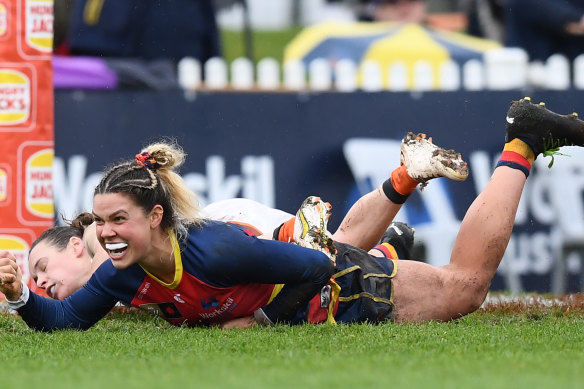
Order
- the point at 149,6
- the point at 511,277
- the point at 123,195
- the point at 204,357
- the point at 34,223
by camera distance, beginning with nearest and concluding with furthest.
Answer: the point at 204,357
the point at 123,195
the point at 34,223
the point at 511,277
the point at 149,6

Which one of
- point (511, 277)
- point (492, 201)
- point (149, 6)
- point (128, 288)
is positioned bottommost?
point (511, 277)

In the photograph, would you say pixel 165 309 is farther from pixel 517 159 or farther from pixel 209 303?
pixel 517 159

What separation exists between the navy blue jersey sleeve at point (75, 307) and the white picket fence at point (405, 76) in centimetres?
455

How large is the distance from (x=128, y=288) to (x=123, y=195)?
0.57 m

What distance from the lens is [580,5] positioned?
13102 mm

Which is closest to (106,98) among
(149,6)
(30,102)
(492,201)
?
(30,102)

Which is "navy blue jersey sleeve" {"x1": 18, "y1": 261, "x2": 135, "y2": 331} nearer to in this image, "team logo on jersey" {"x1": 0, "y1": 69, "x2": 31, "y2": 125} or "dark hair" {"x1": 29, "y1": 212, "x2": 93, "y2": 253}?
"dark hair" {"x1": 29, "y1": 212, "x2": 93, "y2": 253}

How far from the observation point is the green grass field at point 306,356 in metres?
4.84

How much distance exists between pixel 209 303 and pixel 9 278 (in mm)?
1094

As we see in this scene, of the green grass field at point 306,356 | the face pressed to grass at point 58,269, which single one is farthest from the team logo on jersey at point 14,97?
the green grass field at point 306,356

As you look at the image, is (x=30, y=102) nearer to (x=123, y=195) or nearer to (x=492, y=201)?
(x=123, y=195)

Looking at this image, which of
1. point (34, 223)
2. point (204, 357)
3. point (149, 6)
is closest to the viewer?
point (204, 357)

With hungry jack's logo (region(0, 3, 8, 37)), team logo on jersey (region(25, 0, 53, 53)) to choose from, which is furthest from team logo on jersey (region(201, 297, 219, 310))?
hungry jack's logo (region(0, 3, 8, 37))

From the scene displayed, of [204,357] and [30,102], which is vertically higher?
[30,102]
